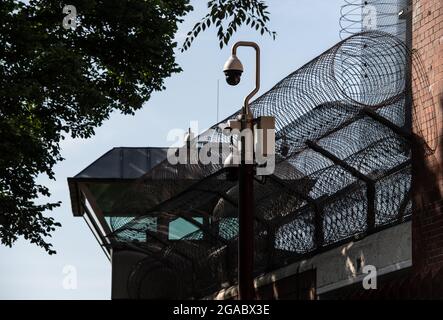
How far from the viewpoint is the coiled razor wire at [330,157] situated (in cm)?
1523

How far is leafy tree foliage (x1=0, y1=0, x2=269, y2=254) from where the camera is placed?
2456 centimetres

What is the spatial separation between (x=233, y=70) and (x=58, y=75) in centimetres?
986

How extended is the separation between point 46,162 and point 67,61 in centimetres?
297

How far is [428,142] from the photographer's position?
15.7 meters

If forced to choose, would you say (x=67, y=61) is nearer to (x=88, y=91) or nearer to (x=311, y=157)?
(x=88, y=91)

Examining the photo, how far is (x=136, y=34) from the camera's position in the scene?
2852cm

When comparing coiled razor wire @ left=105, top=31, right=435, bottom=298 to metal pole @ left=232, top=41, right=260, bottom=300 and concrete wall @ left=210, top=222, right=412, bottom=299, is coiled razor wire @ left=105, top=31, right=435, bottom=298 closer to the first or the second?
concrete wall @ left=210, top=222, right=412, bottom=299

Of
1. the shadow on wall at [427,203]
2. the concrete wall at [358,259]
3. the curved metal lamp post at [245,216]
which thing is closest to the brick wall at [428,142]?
the shadow on wall at [427,203]

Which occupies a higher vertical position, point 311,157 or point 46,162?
point 46,162

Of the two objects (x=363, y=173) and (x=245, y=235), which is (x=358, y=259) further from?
(x=245, y=235)

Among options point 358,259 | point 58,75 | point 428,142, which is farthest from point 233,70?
point 58,75

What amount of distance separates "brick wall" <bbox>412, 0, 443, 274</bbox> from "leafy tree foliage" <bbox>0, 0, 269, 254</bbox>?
34.3 ft

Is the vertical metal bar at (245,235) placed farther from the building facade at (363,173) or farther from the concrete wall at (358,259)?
the concrete wall at (358,259)
